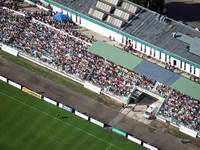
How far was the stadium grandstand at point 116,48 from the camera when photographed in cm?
12900

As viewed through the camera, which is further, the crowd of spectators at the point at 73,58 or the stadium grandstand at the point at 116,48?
the crowd of spectators at the point at 73,58

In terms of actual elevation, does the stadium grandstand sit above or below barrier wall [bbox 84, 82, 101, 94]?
above

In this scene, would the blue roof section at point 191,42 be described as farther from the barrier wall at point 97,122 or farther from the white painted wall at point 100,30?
the barrier wall at point 97,122

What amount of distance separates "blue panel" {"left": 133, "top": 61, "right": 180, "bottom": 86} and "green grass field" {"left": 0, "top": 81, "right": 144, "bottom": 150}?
1645 cm

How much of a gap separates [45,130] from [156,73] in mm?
26212

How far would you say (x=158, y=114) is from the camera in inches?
4914

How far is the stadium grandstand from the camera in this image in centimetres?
12900

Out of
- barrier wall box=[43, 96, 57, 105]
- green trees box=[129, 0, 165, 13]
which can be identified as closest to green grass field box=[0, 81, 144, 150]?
barrier wall box=[43, 96, 57, 105]

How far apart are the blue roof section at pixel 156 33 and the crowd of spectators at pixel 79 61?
8.02m

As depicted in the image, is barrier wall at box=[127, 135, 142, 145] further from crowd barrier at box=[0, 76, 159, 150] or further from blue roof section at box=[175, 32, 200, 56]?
blue roof section at box=[175, 32, 200, 56]

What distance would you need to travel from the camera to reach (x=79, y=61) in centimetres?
13662

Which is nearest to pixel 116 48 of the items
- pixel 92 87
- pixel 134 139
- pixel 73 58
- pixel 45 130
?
pixel 73 58

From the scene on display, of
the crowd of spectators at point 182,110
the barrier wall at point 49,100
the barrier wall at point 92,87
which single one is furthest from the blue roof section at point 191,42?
the barrier wall at point 49,100

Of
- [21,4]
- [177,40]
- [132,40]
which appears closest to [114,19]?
[132,40]
